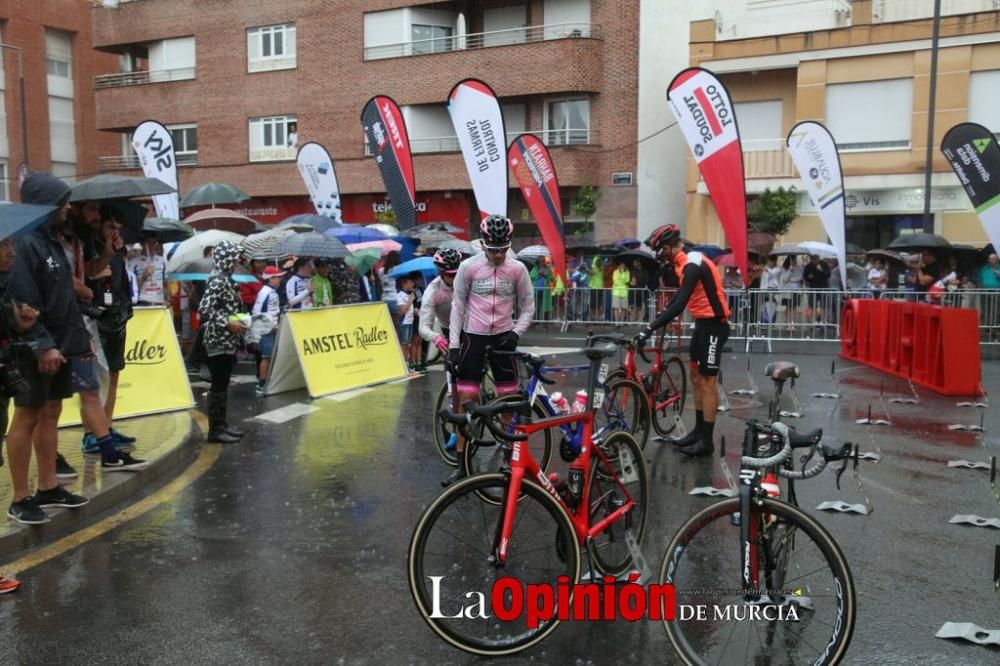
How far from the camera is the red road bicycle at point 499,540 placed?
4223mm

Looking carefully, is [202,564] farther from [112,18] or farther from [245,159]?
[112,18]

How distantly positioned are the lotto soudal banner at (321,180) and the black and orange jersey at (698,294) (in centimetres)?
1667

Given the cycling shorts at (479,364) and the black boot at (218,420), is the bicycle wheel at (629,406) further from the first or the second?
the black boot at (218,420)

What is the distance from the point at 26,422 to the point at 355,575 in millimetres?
2303

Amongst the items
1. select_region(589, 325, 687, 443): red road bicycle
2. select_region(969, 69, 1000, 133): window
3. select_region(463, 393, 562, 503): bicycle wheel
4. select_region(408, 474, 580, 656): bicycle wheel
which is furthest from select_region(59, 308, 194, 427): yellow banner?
select_region(969, 69, 1000, 133): window

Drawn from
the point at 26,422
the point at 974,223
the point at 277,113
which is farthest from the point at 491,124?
the point at 277,113

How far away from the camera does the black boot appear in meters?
9.17

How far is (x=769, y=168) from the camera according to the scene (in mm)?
31078

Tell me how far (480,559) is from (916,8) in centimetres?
3214

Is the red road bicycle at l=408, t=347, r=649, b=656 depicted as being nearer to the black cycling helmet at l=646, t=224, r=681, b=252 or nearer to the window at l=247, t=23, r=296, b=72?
the black cycling helmet at l=646, t=224, r=681, b=252

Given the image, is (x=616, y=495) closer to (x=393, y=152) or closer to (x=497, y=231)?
(x=497, y=231)

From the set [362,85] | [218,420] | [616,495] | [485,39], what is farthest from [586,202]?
[616,495]

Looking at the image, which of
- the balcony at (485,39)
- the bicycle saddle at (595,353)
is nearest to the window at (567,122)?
the balcony at (485,39)

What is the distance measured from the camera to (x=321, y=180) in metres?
24.0
